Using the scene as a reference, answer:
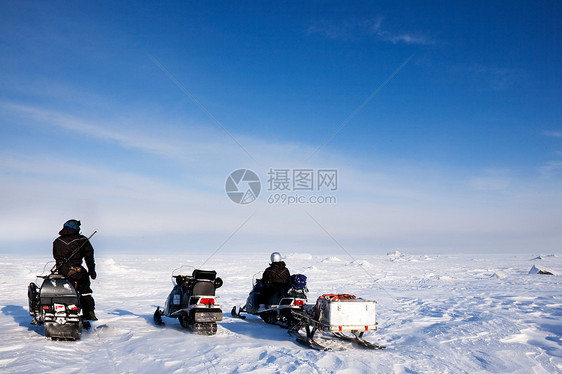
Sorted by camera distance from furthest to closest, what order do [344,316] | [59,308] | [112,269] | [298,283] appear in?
1. [112,269]
2. [298,283]
3. [59,308]
4. [344,316]

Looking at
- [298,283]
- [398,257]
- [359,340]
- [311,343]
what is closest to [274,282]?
[298,283]

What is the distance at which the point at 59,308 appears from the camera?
6.93m

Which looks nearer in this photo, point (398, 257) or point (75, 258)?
point (75, 258)

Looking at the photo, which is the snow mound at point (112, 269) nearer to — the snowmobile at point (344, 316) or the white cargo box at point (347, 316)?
the snowmobile at point (344, 316)

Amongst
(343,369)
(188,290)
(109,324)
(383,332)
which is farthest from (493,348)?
(109,324)

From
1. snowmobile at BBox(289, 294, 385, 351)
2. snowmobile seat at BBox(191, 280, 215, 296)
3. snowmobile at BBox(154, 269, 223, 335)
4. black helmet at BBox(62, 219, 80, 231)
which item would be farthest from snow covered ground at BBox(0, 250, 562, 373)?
black helmet at BBox(62, 219, 80, 231)

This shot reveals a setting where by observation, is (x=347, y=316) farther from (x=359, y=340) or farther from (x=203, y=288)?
(x=203, y=288)

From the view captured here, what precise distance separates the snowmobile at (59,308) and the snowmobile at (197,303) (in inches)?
81.0

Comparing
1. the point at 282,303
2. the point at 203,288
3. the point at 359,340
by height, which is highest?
the point at 203,288

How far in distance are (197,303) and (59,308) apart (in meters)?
2.46

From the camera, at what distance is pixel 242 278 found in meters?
22.2

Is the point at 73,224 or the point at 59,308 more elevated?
the point at 73,224

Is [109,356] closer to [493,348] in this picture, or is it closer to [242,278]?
[493,348]

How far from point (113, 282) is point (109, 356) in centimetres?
1497
